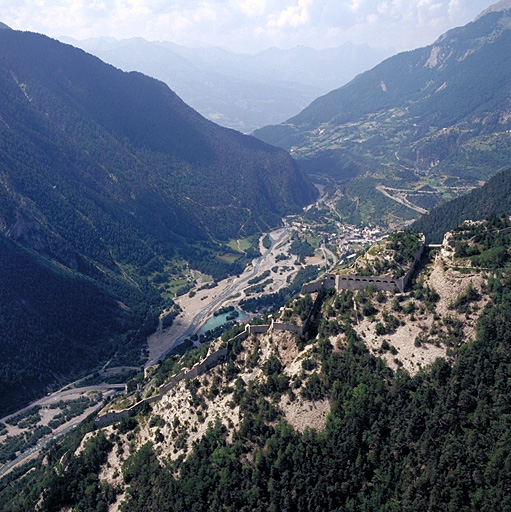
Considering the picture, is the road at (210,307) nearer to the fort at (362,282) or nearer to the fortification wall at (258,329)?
the fortification wall at (258,329)

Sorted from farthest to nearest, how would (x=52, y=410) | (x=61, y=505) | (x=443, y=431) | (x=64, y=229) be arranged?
(x=64, y=229)
(x=52, y=410)
(x=61, y=505)
(x=443, y=431)

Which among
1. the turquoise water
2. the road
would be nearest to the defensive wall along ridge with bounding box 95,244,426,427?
the road

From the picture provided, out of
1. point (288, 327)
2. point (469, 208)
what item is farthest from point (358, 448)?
point (469, 208)

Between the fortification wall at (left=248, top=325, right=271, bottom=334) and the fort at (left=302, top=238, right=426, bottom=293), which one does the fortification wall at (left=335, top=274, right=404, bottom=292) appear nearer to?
the fort at (left=302, top=238, right=426, bottom=293)

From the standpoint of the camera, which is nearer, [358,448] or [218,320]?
[358,448]

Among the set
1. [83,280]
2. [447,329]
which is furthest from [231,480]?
[83,280]

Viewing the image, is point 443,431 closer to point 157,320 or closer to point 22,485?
point 22,485

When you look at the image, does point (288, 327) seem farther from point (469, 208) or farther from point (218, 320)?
point (469, 208)
